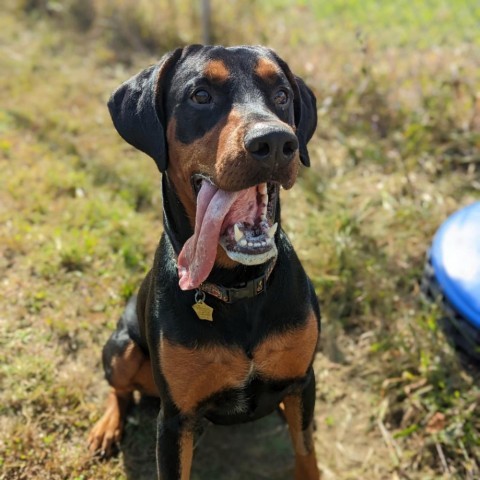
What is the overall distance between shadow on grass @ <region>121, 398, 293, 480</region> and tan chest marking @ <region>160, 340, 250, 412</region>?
3.08ft

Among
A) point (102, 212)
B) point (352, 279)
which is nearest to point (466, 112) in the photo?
point (352, 279)

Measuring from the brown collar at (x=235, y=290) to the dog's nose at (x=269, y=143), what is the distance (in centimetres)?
61

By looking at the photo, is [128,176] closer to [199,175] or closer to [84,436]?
[84,436]

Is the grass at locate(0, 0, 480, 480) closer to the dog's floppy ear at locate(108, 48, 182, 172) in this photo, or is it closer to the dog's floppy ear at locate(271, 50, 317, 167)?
the dog's floppy ear at locate(271, 50, 317, 167)

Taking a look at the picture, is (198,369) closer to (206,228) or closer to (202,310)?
(202,310)

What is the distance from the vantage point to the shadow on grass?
3.54 metres

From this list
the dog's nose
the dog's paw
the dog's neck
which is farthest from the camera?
the dog's paw

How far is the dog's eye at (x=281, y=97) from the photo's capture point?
9.34ft

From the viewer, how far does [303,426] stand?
3170mm

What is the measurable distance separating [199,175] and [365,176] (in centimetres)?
322

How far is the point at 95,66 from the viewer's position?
729cm

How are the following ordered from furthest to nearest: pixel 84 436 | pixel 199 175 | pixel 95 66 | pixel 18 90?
pixel 95 66 < pixel 18 90 < pixel 84 436 < pixel 199 175

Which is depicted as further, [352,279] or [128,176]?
[128,176]

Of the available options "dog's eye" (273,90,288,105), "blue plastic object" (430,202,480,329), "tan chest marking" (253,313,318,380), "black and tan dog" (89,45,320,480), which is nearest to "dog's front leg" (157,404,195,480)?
"black and tan dog" (89,45,320,480)
